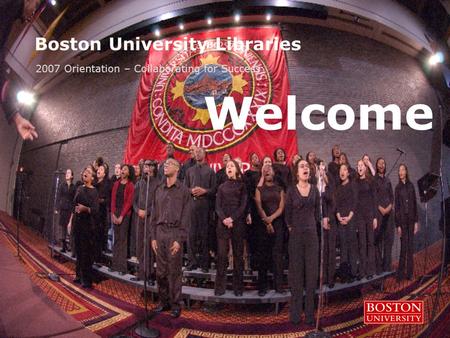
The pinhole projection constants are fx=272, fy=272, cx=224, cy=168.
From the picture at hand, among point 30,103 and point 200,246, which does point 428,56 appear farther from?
point 30,103

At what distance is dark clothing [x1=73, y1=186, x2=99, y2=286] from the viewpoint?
947mm

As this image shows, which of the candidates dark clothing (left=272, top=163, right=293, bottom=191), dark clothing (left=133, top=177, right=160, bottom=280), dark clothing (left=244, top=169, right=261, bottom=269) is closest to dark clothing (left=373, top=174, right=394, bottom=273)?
dark clothing (left=272, top=163, right=293, bottom=191)

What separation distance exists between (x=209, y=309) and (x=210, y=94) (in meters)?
0.80

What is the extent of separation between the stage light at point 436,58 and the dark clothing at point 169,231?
1.13 meters

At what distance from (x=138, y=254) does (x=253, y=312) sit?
458mm

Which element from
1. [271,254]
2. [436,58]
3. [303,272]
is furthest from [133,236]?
[436,58]

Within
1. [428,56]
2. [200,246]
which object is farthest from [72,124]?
[428,56]

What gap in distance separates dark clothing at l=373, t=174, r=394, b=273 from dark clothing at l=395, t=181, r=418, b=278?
1.2 inches

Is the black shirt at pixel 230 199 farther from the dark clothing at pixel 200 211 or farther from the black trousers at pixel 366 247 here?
the black trousers at pixel 366 247

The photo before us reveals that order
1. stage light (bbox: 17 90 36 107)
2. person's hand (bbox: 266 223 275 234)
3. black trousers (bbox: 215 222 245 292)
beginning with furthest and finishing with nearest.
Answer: person's hand (bbox: 266 223 275 234) < stage light (bbox: 17 90 36 107) < black trousers (bbox: 215 222 245 292)

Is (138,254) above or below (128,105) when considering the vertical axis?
below

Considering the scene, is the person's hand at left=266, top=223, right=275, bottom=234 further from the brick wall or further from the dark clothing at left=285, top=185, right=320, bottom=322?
the brick wall

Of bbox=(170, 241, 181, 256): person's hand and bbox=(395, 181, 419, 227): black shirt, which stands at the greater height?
bbox=(395, 181, 419, 227): black shirt

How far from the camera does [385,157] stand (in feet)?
3.34
